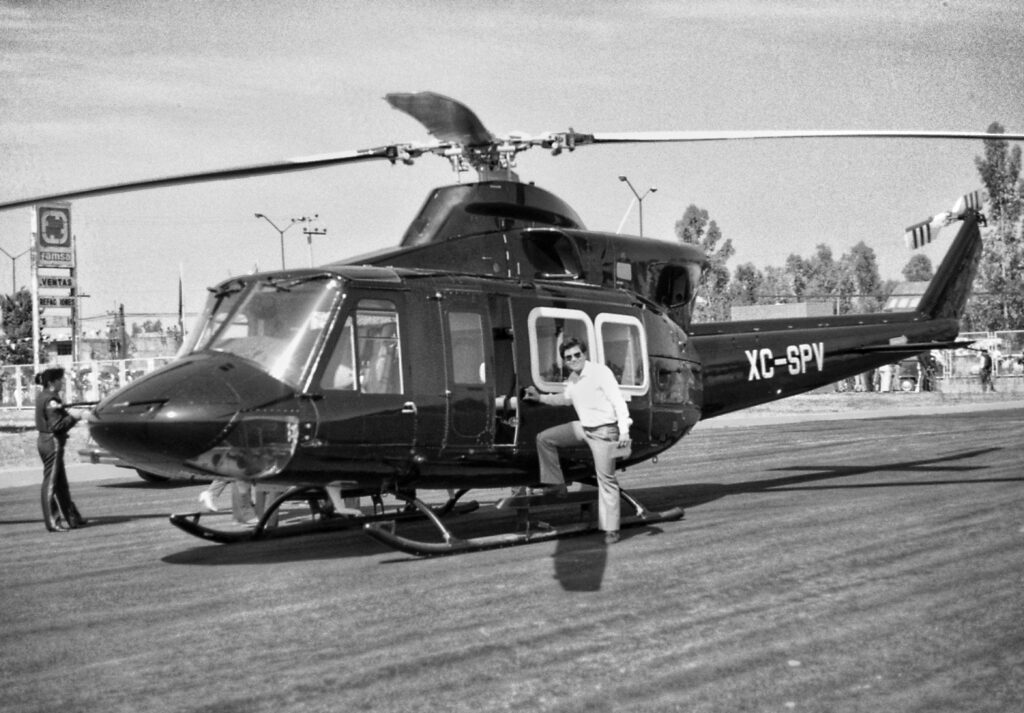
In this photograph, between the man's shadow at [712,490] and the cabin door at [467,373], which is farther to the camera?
the cabin door at [467,373]

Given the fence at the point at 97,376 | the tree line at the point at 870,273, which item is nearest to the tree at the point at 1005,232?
the tree line at the point at 870,273

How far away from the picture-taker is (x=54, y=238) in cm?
3984

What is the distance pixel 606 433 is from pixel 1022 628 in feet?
14.9

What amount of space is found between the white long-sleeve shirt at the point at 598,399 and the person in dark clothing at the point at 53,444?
19.3 feet

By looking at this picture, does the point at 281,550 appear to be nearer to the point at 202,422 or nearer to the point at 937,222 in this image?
the point at 202,422

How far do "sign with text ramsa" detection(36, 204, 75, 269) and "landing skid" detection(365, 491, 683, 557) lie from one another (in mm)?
31600

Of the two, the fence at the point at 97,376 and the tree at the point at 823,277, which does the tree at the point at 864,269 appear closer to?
the tree at the point at 823,277

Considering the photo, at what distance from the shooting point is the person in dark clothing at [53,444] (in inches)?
513

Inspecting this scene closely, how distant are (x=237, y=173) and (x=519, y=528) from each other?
4251mm

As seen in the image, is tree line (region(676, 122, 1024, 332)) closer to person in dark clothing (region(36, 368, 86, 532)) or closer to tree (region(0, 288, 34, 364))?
person in dark clothing (region(36, 368, 86, 532))

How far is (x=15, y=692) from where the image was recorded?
6.02 metres

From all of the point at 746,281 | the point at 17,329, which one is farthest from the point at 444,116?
the point at 746,281

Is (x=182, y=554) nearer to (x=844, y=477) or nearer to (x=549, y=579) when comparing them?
(x=549, y=579)

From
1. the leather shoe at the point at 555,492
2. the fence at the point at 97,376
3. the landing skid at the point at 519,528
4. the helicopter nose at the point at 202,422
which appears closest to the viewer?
the helicopter nose at the point at 202,422
